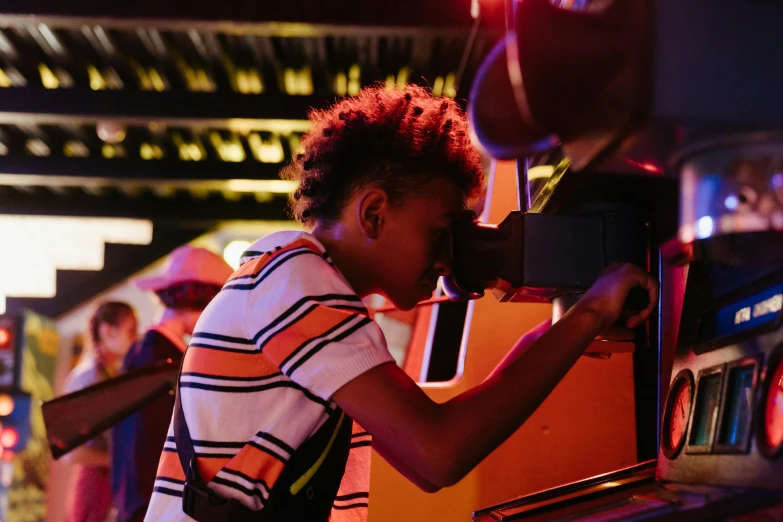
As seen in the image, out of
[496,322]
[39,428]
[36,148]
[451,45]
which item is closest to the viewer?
[496,322]

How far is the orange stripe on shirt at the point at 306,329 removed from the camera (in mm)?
718

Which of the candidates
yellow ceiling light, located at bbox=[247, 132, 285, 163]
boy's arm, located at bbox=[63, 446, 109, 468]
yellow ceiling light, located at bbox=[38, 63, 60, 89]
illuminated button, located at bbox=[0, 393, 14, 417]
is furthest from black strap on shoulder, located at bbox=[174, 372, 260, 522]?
illuminated button, located at bbox=[0, 393, 14, 417]

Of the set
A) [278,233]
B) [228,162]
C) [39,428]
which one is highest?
[228,162]

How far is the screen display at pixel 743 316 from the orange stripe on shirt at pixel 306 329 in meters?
0.33

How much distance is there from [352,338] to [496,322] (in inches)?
20.7

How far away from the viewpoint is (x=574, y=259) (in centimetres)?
80

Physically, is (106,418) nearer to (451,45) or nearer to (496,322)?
(496,322)

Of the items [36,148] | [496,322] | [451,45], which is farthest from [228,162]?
[496,322]

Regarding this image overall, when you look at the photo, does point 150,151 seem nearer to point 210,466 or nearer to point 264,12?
point 264,12

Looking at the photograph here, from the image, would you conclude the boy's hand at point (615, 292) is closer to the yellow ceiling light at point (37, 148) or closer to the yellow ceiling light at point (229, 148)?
the yellow ceiling light at point (229, 148)

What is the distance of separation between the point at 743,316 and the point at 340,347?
35cm

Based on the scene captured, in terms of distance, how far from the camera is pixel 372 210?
0.86m

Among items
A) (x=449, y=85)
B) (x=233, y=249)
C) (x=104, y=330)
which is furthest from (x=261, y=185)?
(x=104, y=330)

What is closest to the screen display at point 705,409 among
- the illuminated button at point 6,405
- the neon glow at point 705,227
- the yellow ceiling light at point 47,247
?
the neon glow at point 705,227
